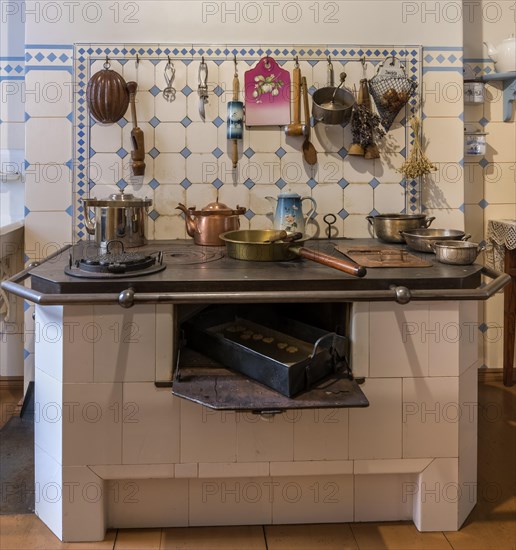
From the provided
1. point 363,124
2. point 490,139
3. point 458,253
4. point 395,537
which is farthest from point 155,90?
point 395,537

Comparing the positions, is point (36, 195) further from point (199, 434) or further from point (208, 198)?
point (199, 434)


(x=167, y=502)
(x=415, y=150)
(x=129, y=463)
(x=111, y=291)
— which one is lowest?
(x=167, y=502)

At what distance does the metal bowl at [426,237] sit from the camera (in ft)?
5.94

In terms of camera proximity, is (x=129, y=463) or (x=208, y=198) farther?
(x=208, y=198)

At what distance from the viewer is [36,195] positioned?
2188 millimetres

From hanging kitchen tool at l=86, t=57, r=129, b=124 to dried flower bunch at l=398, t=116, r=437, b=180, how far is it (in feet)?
3.52

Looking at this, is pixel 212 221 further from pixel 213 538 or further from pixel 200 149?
pixel 213 538

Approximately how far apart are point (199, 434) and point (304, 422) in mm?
274

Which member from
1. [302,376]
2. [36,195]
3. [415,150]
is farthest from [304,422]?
[36,195]

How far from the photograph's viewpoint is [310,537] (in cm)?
152

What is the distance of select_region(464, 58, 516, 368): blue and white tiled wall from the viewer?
2.48m

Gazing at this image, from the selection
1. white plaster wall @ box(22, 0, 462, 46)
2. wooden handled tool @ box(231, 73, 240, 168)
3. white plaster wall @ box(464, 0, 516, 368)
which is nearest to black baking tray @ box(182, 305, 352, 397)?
wooden handled tool @ box(231, 73, 240, 168)

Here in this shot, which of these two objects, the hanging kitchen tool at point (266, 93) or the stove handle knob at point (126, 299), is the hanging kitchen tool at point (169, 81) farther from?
the stove handle knob at point (126, 299)

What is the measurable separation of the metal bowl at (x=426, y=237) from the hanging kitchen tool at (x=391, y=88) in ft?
1.66
